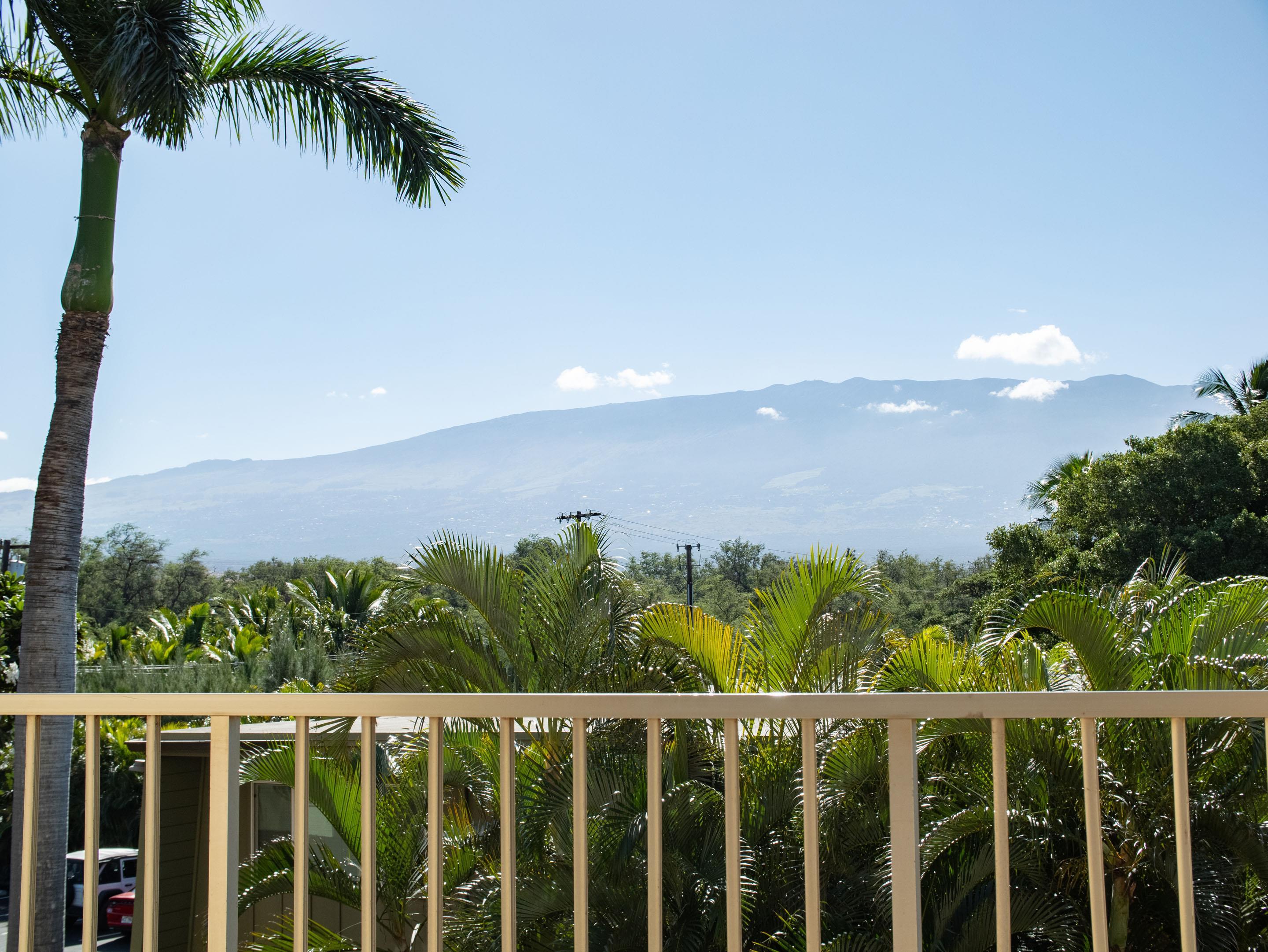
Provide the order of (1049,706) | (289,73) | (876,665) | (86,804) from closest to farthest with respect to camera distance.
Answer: (1049,706)
(86,804)
(876,665)
(289,73)

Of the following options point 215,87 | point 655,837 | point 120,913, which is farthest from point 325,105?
point 120,913

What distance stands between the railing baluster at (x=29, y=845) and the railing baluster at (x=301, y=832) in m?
0.43

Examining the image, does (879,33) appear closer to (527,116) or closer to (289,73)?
(289,73)

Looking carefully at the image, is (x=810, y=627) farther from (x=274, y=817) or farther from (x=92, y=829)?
(x=92, y=829)

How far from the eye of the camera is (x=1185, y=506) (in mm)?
19641

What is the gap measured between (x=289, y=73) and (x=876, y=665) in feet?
20.8

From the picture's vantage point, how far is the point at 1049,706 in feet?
5.00

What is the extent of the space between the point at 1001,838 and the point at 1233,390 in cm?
2732

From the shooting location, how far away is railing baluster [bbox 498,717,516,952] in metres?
1.64

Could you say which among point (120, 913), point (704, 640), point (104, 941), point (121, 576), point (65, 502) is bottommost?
point (104, 941)

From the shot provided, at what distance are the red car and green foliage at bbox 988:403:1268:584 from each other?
15.8 meters

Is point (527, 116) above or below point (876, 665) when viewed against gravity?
above

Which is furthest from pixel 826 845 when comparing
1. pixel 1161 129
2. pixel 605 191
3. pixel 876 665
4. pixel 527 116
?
pixel 605 191

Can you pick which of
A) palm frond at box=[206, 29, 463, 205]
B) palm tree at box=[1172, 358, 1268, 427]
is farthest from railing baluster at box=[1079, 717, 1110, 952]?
palm tree at box=[1172, 358, 1268, 427]
